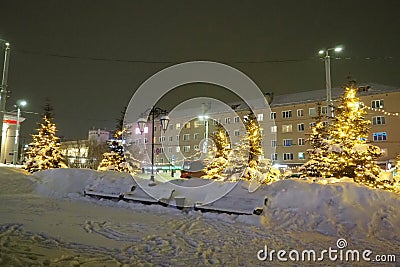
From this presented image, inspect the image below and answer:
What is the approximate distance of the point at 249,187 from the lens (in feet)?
38.4

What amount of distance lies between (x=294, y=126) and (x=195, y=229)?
48910 mm

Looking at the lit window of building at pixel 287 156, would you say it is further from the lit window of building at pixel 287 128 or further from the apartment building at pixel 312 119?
the lit window of building at pixel 287 128

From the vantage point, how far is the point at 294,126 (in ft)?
181

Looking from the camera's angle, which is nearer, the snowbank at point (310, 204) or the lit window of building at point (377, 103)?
the snowbank at point (310, 204)

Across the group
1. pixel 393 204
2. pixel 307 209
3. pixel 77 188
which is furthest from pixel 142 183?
pixel 393 204

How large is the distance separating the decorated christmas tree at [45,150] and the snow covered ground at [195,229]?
14.4 m

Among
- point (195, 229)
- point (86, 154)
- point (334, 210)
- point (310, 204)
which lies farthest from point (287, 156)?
point (195, 229)

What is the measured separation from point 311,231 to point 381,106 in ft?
142

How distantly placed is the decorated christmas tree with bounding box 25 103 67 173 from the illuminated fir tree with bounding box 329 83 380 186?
20.7m

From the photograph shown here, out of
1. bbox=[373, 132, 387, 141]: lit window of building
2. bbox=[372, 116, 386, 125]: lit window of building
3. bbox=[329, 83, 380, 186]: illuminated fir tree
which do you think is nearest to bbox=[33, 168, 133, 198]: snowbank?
bbox=[329, 83, 380, 186]: illuminated fir tree

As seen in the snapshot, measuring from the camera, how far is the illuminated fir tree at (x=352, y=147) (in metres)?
16.3

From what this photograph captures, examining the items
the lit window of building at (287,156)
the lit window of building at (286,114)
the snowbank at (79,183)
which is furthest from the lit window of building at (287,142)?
the snowbank at (79,183)

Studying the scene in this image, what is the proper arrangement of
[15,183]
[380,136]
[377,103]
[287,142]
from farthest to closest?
[287,142] < [377,103] < [380,136] < [15,183]

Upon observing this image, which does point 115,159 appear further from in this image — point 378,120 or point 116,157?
point 378,120
